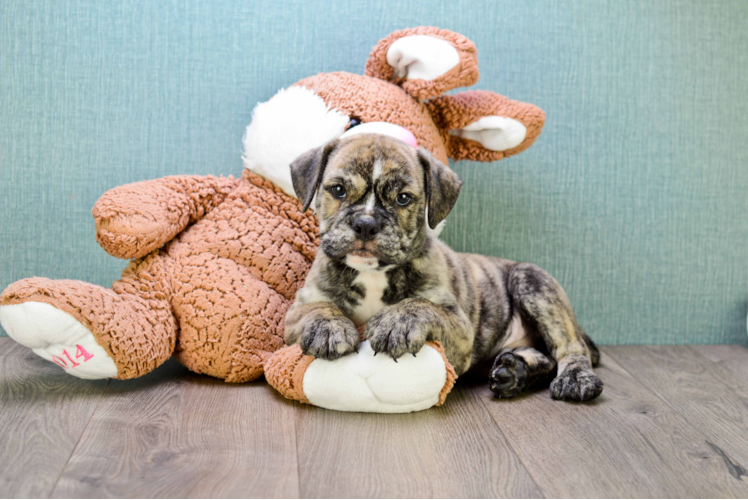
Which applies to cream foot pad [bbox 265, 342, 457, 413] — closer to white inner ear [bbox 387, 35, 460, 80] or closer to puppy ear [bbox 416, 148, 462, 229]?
puppy ear [bbox 416, 148, 462, 229]

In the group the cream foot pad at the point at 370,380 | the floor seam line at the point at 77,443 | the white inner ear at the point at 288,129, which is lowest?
the floor seam line at the point at 77,443

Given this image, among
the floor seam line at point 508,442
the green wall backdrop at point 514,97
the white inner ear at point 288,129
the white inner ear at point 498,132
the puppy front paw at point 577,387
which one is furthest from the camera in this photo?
the green wall backdrop at point 514,97

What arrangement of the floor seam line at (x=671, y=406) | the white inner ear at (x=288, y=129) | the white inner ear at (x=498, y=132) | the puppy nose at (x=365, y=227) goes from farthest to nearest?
1. the white inner ear at (x=498, y=132)
2. the white inner ear at (x=288, y=129)
3. the floor seam line at (x=671, y=406)
4. the puppy nose at (x=365, y=227)

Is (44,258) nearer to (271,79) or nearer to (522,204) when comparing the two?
(271,79)

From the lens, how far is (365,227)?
2311 millimetres

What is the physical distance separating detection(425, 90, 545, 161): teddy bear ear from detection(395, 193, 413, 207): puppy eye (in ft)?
2.68

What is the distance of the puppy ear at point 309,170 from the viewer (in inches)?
101

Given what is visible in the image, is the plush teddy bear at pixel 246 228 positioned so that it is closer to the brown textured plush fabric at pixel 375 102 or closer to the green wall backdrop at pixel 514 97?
the brown textured plush fabric at pixel 375 102

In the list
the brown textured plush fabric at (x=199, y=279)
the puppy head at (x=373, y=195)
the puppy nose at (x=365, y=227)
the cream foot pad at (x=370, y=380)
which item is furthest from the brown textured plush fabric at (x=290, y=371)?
the puppy nose at (x=365, y=227)

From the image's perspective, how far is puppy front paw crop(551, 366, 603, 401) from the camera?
2.73 meters

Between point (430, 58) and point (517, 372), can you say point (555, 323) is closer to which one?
point (517, 372)

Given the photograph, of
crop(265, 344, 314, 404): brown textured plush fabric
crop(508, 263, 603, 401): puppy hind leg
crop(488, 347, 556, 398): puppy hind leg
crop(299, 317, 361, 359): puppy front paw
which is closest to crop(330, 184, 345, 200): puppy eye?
crop(299, 317, 361, 359): puppy front paw

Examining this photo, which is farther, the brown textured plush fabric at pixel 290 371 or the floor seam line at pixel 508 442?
the brown textured plush fabric at pixel 290 371

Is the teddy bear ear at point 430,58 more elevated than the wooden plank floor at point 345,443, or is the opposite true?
the teddy bear ear at point 430,58
